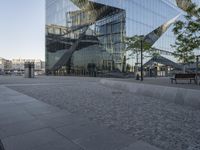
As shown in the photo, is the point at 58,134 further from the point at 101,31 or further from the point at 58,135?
the point at 101,31

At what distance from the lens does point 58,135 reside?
4812 mm

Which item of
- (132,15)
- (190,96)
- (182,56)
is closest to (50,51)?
(132,15)

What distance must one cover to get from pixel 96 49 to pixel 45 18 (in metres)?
28.2

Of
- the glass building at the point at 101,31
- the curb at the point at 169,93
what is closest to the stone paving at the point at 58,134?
the curb at the point at 169,93

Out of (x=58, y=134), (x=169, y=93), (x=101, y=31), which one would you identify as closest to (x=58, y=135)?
(x=58, y=134)

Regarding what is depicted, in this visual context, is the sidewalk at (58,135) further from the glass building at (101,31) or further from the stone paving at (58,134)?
the glass building at (101,31)

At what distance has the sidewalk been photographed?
4159 millimetres

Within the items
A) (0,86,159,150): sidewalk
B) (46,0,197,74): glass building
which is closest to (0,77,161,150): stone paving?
(0,86,159,150): sidewalk

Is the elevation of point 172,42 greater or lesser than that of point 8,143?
greater

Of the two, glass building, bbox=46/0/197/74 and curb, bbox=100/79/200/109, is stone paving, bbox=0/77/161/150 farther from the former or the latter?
glass building, bbox=46/0/197/74

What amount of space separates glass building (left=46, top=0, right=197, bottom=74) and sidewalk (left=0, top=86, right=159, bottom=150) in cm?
2636

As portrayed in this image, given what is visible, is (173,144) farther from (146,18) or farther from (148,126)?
(146,18)

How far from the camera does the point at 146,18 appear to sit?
156 ft

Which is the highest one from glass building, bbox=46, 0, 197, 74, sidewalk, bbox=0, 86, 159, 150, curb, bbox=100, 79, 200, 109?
glass building, bbox=46, 0, 197, 74
